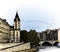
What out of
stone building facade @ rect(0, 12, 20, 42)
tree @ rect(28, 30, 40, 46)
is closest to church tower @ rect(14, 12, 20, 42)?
stone building facade @ rect(0, 12, 20, 42)

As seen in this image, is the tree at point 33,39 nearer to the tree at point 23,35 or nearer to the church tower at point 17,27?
the tree at point 23,35

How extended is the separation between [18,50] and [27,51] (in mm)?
5525

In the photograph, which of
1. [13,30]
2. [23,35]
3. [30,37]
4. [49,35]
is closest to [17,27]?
[13,30]

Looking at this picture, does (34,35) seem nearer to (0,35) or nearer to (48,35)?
(0,35)

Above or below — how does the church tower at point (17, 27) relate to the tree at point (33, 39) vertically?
above

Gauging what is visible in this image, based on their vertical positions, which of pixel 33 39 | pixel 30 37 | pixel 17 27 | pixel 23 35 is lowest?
pixel 33 39

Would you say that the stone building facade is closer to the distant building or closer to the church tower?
the church tower

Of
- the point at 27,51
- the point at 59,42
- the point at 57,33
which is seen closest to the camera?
the point at 27,51

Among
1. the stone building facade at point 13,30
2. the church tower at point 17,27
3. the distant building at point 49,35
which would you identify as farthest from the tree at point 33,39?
A: the distant building at point 49,35

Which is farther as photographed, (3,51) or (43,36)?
(43,36)

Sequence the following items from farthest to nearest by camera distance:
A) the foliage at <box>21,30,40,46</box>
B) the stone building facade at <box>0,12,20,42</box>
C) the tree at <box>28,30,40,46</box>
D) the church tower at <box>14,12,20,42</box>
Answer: the church tower at <box>14,12,20,42</box>, the stone building facade at <box>0,12,20,42</box>, the foliage at <box>21,30,40,46</box>, the tree at <box>28,30,40,46</box>

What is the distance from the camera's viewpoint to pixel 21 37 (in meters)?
98.1

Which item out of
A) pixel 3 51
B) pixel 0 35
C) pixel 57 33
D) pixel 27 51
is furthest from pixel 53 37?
pixel 3 51

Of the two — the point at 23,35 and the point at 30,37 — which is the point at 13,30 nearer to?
the point at 23,35
